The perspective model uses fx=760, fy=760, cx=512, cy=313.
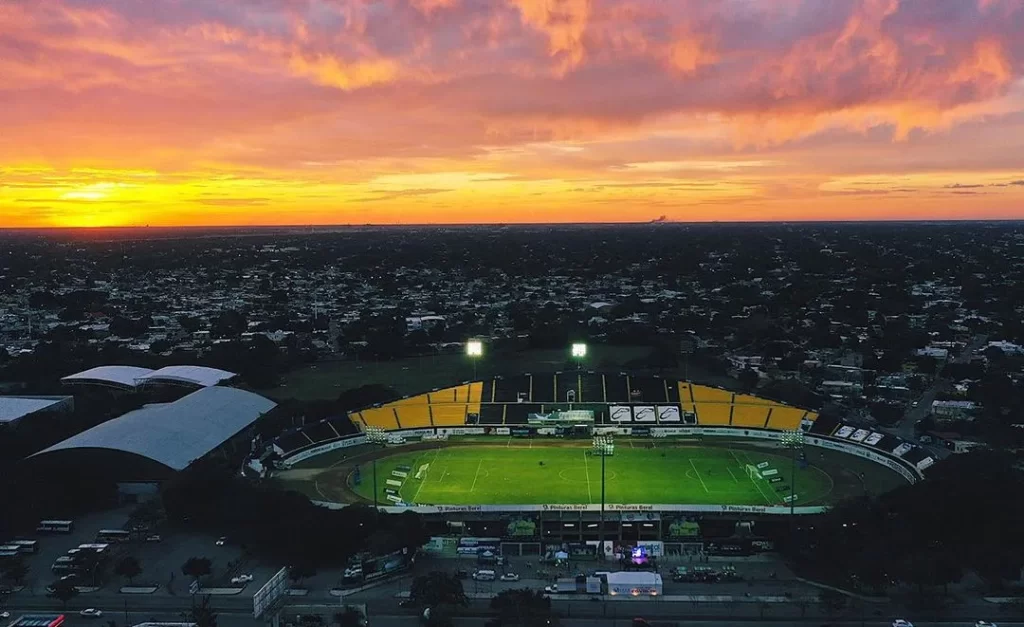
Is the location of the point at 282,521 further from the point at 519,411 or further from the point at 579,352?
the point at 579,352

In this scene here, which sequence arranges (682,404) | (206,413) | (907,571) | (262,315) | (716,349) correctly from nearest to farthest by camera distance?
(907,571) < (206,413) < (682,404) < (716,349) < (262,315)

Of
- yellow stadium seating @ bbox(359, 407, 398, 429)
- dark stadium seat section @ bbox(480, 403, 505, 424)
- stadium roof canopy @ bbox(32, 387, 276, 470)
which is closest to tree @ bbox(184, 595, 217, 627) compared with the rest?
stadium roof canopy @ bbox(32, 387, 276, 470)

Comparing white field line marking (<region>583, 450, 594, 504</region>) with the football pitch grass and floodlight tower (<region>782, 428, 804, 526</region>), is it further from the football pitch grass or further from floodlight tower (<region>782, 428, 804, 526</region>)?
floodlight tower (<region>782, 428, 804, 526</region>)

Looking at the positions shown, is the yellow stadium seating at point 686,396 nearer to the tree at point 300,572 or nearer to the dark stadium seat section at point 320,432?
the dark stadium seat section at point 320,432

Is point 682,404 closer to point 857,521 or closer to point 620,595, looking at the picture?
point 857,521

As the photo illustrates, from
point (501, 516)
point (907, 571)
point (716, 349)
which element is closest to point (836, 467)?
point (907, 571)

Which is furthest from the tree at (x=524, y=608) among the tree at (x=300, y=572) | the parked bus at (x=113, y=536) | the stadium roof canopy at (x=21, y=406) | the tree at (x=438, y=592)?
the stadium roof canopy at (x=21, y=406)
